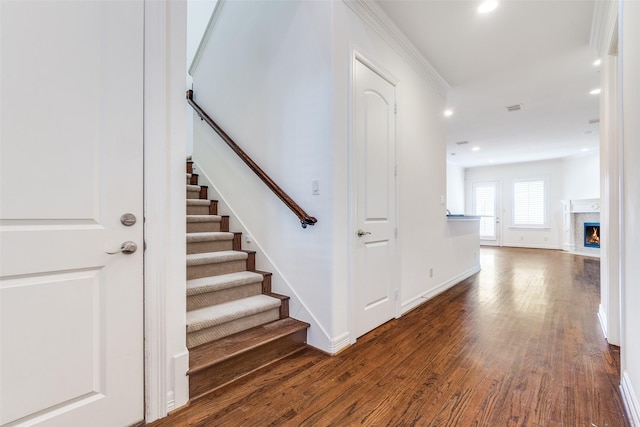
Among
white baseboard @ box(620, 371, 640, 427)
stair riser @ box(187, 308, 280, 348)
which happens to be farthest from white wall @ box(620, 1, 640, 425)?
stair riser @ box(187, 308, 280, 348)

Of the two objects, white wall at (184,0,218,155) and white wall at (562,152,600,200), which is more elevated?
white wall at (184,0,218,155)

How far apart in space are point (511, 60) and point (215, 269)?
3.91 m

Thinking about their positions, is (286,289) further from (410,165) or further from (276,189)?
(410,165)

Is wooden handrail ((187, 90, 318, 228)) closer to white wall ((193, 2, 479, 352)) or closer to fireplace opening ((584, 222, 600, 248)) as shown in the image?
white wall ((193, 2, 479, 352))

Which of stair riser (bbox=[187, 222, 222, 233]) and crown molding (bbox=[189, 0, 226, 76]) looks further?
crown molding (bbox=[189, 0, 226, 76])

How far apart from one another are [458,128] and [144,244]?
19.8 ft

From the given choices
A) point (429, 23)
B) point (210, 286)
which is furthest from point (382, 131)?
point (210, 286)

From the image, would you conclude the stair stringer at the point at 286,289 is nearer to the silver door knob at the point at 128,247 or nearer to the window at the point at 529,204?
the silver door knob at the point at 128,247

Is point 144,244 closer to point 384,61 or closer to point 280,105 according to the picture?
point 280,105

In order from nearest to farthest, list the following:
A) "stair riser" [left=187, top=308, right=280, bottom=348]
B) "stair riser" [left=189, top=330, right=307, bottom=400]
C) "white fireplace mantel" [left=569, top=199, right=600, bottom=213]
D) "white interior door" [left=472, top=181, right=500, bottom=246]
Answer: "stair riser" [left=189, top=330, right=307, bottom=400] → "stair riser" [left=187, top=308, right=280, bottom=348] → "white fireplace mantel" [left=569, top=199, right=600, bottom=213] → "white interior door" [left=472, top=181, right=500, bottom=246]

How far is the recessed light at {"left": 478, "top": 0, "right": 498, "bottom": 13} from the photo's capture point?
8.05 feet

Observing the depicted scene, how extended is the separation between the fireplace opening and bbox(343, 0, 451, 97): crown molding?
6809 mm

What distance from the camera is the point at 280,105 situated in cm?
249

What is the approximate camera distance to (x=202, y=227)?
2.90 metres
